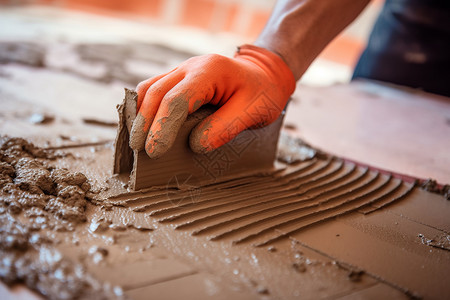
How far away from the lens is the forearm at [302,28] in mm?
2021

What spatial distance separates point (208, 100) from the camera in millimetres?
1671

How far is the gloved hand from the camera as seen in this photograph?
1.53 m

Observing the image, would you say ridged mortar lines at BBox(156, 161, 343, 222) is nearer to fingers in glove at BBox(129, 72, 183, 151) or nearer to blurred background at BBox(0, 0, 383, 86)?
fingers in glove at BBox(129, 72, 183, 151)

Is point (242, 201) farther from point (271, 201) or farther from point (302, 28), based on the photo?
point (302, 28)

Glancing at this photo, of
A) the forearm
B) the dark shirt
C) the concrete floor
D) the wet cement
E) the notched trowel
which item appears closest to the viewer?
the wet cement

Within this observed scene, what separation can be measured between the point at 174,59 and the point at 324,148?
273cm

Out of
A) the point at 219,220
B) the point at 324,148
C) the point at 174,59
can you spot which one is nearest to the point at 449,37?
the point at 324,148

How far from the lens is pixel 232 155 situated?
1890 mm

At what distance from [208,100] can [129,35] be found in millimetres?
4867

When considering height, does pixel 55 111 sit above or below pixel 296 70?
below

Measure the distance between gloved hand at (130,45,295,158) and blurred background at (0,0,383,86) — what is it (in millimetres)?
1880

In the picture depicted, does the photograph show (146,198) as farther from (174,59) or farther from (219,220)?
(174,59)

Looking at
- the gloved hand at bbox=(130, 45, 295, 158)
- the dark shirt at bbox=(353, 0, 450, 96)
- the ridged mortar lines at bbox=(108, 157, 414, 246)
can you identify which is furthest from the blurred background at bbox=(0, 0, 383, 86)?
the ridged mortar lines at bbox=(108, 157, 414, 246)

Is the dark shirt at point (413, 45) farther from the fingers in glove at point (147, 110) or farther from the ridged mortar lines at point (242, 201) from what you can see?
the fingers in glove at point (147, 110)
